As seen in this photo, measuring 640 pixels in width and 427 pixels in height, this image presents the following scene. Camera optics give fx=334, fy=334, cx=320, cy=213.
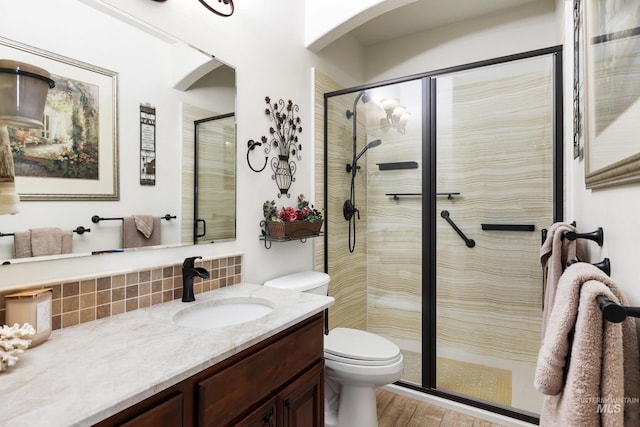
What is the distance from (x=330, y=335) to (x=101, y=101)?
1607 millimetres

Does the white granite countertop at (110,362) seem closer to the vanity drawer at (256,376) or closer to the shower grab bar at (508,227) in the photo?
the vanity drawer at (256,376)

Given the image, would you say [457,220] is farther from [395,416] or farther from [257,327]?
[257,327]

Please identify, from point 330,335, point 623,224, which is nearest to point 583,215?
point 623,224

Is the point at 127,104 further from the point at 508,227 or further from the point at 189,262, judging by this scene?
the point at 508,227

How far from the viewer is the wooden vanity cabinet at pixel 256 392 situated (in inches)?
31.7

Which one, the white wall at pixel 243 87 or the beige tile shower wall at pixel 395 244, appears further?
the beige tile shower wall at pixel 395 244

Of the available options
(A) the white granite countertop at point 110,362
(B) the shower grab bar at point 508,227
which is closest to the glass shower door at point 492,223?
(B) the shower grab bar at point 508,227

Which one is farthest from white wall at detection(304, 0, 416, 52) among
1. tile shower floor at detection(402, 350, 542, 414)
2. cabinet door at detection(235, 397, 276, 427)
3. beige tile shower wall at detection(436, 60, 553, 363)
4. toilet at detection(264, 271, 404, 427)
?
tile shower floor at detection(402, 350, 542, 414)

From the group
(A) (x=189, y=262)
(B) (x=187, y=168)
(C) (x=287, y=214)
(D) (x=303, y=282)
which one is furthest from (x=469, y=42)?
(A) (x=189, y=262)

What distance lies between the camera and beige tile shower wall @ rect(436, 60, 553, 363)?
2055 mm

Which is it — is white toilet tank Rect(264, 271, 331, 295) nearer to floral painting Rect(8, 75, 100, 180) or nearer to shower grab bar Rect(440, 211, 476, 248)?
shower grab bar Rect(440, 211, 476, 248)

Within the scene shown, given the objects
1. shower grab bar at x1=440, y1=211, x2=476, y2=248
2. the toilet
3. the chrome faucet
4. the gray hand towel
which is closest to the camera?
the gray hand towel

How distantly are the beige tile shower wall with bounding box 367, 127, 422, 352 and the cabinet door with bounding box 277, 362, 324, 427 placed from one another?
1232mm

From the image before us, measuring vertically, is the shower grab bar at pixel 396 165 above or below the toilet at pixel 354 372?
above
